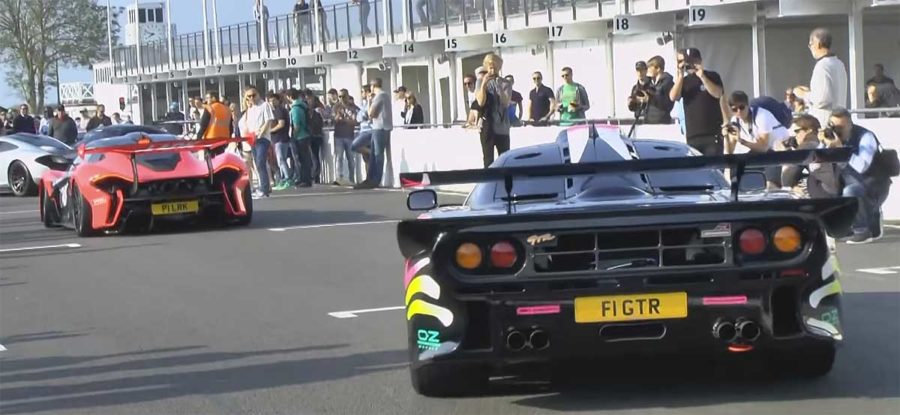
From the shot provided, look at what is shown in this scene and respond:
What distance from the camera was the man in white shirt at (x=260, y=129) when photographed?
76.7ft

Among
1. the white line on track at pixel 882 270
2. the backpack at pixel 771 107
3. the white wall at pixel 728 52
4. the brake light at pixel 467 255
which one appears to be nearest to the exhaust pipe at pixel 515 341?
the brake light at pixel 467 255

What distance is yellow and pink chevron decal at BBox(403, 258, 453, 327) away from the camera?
670 cm

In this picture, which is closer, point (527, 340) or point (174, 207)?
point (527, 340)

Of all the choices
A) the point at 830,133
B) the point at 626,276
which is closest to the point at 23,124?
the point at 830,133

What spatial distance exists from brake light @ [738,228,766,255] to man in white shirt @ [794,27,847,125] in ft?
24.8

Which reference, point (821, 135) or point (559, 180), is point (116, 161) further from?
point (559, 180)

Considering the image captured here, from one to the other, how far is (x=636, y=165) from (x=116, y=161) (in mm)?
10934

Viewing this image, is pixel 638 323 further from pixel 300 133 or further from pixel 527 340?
pixel 300 133

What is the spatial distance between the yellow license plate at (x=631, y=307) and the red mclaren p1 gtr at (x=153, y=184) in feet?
35.3

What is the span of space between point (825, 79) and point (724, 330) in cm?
Result: 807

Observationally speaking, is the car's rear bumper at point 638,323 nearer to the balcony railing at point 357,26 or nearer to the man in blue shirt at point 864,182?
the man in blue shirt at point 864,182

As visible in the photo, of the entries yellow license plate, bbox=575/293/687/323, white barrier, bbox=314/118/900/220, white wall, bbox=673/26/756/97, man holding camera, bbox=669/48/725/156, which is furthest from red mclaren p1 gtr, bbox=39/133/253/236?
white wall, bbox=673/26/756/97

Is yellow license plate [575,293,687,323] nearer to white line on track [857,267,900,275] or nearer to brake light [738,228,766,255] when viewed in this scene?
brake light [738,228,766,255]

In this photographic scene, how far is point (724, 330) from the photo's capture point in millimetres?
6520
